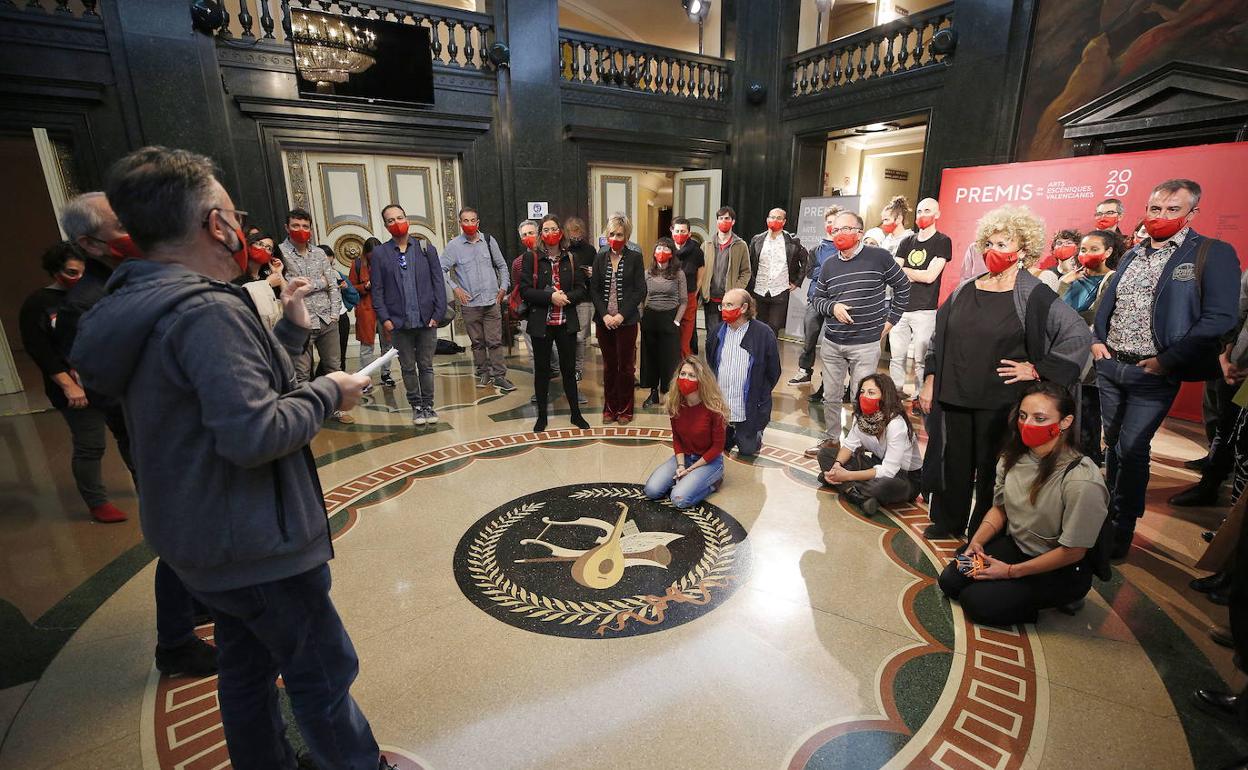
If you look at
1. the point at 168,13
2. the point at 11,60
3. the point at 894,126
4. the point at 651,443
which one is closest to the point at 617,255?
the point at 651,443

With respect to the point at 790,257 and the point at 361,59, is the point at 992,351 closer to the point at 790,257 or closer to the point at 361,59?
the point at 790,257

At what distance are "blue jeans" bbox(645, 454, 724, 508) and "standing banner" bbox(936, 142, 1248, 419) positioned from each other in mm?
2944

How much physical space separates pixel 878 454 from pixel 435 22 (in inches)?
304

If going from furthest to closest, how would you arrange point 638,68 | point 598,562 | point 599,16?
point 599,16 < point 638,68 < point 598,562

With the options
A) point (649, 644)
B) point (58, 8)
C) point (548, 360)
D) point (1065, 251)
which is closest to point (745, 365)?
point (548, 360)

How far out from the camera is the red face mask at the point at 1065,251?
13.8ft

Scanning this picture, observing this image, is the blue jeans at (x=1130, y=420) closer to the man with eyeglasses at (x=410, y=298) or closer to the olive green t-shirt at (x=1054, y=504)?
the olive green t-shirt at (x=1054, y=504)

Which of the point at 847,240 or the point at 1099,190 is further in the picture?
the point at 1099,190

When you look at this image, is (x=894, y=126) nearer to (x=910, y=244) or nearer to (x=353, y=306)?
(x=910, y=244)

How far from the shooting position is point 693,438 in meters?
3.59

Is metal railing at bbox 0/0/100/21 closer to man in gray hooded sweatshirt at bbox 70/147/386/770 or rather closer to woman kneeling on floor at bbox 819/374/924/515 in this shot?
man in gray hooded sweatshirt at bbox 70/147/386/770

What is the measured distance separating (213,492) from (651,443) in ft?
11.5

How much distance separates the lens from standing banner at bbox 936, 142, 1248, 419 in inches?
187

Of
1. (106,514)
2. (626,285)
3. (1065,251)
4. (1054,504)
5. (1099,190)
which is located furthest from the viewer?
(1099,190)
